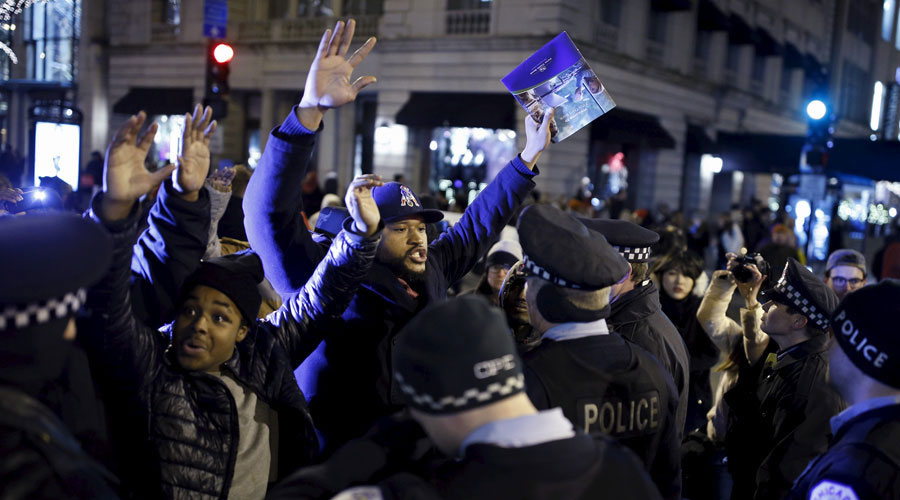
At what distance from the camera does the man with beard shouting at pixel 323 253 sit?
297cm

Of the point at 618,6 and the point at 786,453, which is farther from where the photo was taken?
the point at 618,6

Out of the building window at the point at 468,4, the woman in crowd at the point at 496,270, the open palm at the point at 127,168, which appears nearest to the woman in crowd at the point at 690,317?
the woman in crowd at the point at 496,270

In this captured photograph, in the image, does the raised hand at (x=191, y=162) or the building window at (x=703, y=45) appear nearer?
the raised hand at (x=191, y=162)

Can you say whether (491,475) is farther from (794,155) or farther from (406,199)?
(794,155)

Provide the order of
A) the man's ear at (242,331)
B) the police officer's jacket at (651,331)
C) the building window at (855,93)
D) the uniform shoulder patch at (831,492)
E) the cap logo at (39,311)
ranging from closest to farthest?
the cap logo at (39,311) → the uniform shoulder patch at (831,492) → the man's ear at (242,331) → the police officer's jacket at (651,331) → the building window at (855,93)

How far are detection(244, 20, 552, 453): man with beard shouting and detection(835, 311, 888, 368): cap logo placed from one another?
5.40 ft

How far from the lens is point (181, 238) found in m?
2.55

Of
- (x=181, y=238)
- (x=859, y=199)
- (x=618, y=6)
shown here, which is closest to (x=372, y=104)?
(x=618, y=6)

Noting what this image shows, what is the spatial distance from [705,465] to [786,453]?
1.24 metres

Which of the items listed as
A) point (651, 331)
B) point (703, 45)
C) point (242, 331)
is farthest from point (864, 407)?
point (703, 45)

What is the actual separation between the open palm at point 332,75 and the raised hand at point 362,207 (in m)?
0.38

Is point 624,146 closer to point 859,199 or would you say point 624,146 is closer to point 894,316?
point 894,316

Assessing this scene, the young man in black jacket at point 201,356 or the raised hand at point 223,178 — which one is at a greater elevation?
the raised hand at point 223,178

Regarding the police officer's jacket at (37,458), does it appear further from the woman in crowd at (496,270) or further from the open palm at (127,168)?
the woman in crowd at (496,270)
